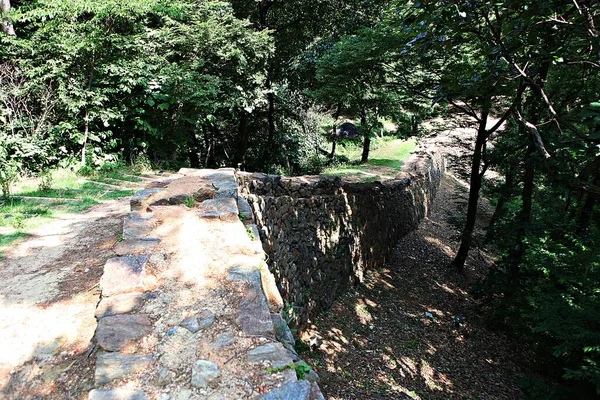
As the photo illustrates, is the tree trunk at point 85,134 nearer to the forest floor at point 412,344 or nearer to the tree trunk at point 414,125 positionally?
the forest floor at point 412,344

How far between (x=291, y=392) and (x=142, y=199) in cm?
295

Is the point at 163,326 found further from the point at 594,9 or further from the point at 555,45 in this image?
the point at 594,9

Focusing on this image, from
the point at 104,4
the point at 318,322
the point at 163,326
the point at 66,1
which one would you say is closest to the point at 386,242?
the point at 318,322

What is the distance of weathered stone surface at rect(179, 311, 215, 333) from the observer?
2.10 meters

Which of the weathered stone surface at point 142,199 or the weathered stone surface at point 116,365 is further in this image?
the weathered stone surface at point 142,199

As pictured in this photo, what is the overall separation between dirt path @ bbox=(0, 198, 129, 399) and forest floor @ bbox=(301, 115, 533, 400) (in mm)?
2708

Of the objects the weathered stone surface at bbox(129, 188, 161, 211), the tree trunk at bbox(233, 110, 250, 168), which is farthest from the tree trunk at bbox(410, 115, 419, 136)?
the weathered stone surface at bbox(129, 188, 161, 211)

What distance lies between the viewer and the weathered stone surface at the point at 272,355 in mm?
1871

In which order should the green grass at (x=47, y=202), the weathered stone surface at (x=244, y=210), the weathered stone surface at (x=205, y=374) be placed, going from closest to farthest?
the weathered stone surface at (x=205, y=374), the weathered stone surface at (x=244, y=210), the green grass at (x=47, y=202)

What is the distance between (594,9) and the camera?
2.71 metres

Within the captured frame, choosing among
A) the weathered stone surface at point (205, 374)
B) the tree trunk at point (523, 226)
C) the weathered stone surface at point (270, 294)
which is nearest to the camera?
the weathered stone surface at point (205, 374)

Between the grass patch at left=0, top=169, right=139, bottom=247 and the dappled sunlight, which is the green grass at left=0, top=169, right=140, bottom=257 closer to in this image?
the grass patch at left=0, top=169, right=139, bottom=247

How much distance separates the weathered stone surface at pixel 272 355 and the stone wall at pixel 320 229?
1.99m

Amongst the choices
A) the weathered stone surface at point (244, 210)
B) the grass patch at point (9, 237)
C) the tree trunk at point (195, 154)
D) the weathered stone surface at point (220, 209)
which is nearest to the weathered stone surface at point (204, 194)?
the weathered stone surface at point (220, 209)
